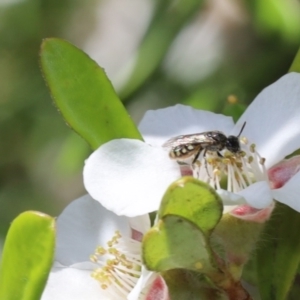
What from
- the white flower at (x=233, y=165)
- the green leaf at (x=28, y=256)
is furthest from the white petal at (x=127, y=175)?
the green leaf at (x=28, y=256)

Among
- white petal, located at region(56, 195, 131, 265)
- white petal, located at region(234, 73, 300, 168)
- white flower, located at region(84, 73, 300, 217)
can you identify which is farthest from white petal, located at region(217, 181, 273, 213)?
white petal, located at region(56, 195, 131, 265)

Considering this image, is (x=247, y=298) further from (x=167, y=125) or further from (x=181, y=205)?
(x=167, y=125)

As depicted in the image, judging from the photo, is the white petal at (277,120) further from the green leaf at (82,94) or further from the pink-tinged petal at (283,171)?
the green leaf at (82,94)

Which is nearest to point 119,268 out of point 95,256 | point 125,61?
point 95,256

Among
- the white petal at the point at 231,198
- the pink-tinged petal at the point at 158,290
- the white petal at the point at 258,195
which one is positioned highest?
the white petal at the point at 231,198

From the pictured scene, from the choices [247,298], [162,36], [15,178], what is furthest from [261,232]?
[15,178]

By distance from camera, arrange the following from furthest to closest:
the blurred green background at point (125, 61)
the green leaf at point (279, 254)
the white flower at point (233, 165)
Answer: the blurred green background at point (125, 61) < the green leaf at point (279, 254) < the white flower at point (233, 165)
